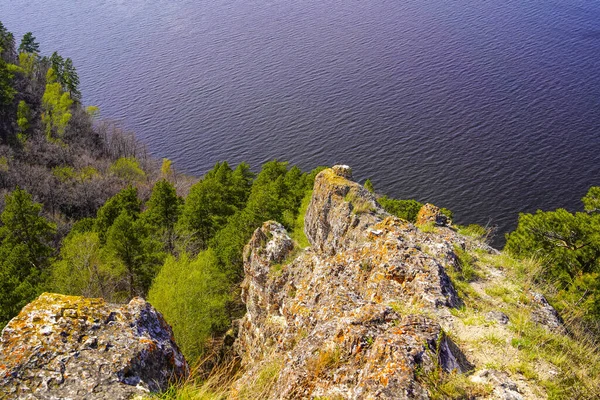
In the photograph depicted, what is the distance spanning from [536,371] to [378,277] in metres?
4.48

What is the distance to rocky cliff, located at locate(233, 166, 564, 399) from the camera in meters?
7.31

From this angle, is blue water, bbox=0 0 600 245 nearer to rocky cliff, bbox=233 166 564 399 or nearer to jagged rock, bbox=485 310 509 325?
rocky cliff, bbox=233 166 564 399

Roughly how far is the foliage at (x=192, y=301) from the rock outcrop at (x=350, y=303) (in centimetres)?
413

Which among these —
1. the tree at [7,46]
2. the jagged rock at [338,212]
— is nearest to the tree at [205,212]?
the jagged rock at [338,212]

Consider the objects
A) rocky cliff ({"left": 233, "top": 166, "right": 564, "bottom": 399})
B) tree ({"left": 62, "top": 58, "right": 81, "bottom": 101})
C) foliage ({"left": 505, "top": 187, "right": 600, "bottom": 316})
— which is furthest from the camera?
tree ({"left": 62, "top": 58, "right": 81, "bottom": 101})

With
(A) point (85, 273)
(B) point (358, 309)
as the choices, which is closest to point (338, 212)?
(B) point (358, 309)

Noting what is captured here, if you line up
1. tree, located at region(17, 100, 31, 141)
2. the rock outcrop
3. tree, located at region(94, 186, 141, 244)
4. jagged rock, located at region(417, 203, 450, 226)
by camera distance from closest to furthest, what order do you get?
the rock outcrop < jagged rock, located at region(417, 203, 450, 226) < tree, located at region(94, 186, 141, 244) < tree, located at region(17, 100, 31, 141)

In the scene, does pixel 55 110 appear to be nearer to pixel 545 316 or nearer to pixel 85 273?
pixel 85 273

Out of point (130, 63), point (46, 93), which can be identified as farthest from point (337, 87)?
point (46, 93)

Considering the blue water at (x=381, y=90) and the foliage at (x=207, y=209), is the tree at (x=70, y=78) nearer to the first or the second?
the blue water at (x=381, y=90)

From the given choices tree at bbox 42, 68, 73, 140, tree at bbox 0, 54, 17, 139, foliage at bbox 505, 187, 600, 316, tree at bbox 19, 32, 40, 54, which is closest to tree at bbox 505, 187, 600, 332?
foliage at bbox 505, 187, 600, 316

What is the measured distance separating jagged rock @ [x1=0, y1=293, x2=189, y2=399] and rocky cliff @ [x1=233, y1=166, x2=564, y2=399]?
1.81m

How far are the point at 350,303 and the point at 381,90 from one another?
6692 cm

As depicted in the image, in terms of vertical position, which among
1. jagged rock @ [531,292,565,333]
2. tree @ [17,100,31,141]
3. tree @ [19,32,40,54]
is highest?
tree @ [19,32,40,54]
